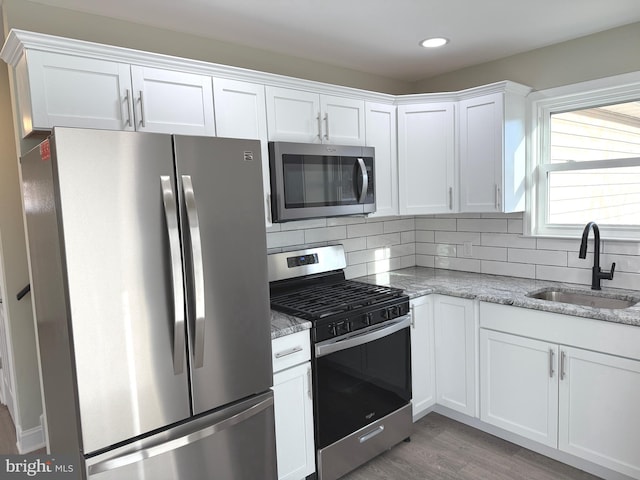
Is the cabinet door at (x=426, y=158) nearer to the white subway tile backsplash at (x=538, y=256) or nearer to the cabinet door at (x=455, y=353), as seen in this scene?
the white subway tile backsplash at (x=538, y=256)

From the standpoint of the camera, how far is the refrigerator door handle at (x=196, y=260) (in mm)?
1642

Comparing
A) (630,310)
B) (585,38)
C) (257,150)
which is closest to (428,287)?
(630,310)

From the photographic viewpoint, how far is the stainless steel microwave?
2.44 m

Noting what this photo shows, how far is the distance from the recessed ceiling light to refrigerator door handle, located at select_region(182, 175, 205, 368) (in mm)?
1846

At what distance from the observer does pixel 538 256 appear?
307 centimetres

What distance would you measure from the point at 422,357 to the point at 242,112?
1863 millimetres

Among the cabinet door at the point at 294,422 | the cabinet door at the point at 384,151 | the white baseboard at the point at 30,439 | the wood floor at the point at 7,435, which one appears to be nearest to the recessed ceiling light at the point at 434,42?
the cabinet door at the point at 384,151

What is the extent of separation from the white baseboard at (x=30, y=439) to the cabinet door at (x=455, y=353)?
257 centimetres

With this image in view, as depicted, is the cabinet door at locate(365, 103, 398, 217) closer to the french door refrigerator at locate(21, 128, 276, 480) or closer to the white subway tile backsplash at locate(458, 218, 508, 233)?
the white subway tile backsplash at locate(458, 218, 508, 233)

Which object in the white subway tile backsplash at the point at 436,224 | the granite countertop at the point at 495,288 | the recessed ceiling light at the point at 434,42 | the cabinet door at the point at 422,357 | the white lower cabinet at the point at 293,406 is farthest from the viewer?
the white subway tile backsplash at the point at 436,224

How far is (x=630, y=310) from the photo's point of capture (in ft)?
7.38

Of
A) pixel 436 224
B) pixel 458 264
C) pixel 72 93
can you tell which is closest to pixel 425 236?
pixel 436 224

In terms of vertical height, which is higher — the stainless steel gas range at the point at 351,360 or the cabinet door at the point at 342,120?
the cabinet door at the point at 342,120

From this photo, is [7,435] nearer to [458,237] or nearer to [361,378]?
[361,378]
